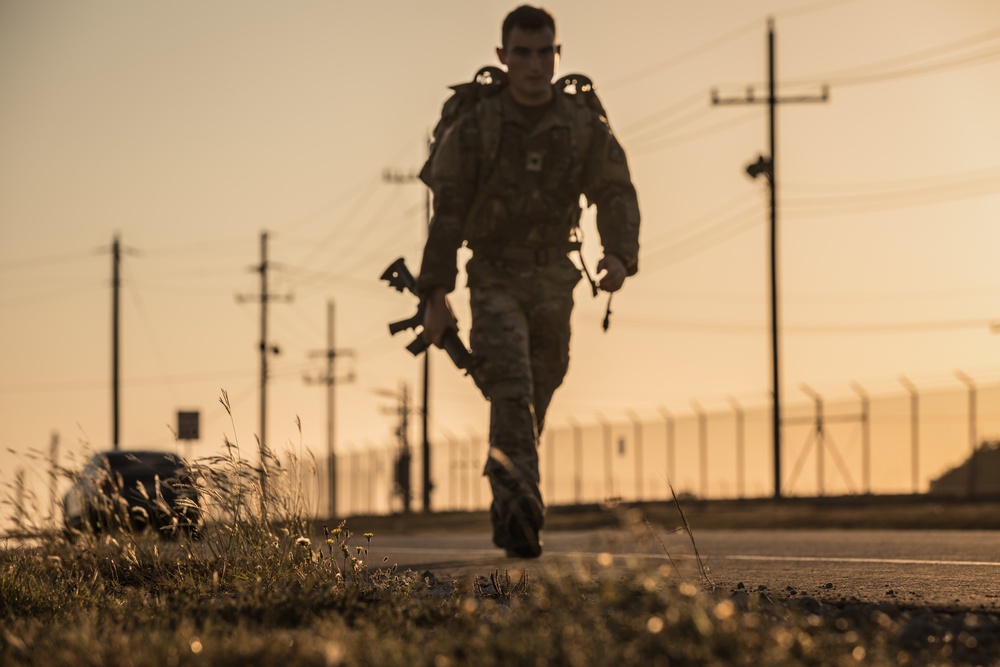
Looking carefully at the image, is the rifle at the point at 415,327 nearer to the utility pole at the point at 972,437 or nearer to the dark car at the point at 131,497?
the dark car at the point at 131,497

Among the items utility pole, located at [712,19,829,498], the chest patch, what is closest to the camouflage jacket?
the chest patch

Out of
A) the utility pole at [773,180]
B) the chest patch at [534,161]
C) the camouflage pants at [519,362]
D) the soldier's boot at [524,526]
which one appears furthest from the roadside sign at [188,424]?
the soldier's boot at [524,526]

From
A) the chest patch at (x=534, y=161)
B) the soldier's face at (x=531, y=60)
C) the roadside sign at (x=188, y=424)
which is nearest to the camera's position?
the soldier's face at (x=531, y=60)

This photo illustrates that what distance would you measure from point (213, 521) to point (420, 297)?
1.40m

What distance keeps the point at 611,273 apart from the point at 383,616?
2.92m

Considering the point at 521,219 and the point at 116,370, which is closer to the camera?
the point at 521,219

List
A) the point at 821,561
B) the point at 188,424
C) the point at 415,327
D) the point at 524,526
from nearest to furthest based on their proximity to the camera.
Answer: the point at 524,526 → the point at 415,327 → the point at 821,561 → the point at 188,424

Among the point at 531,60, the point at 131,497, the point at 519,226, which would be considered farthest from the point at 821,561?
the point at 131,497

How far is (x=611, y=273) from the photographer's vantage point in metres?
7.88

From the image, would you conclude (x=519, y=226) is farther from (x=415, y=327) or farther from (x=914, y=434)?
(x=914, y=434)

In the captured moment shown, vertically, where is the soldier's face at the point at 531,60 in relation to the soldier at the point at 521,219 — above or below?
above

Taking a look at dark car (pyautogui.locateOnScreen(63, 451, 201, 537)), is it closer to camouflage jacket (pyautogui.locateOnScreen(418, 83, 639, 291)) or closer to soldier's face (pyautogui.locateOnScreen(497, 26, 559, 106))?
camouflage jacket (pyautogui.locateOnScreen(418, 83, 639, 291))

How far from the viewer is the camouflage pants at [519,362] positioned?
7555 millimetres

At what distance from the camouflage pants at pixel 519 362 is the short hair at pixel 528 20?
1.09 m
